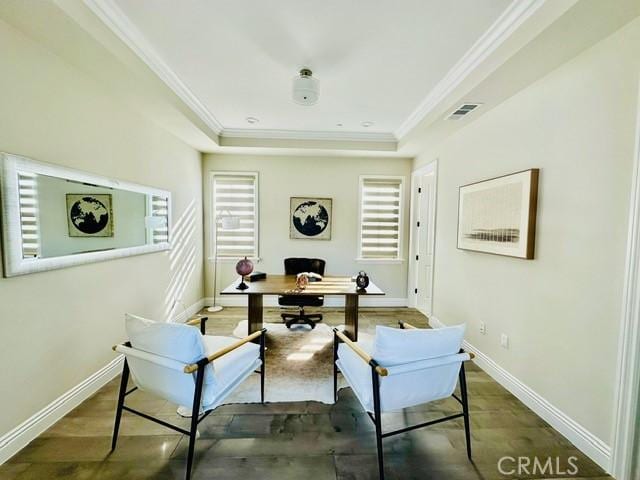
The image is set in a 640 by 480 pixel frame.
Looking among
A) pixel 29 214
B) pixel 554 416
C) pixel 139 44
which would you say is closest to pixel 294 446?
pixel 554 416

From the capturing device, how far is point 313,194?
15.4 feet

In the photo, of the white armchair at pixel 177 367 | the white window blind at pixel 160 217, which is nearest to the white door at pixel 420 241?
the white armchair at pixel 177 367

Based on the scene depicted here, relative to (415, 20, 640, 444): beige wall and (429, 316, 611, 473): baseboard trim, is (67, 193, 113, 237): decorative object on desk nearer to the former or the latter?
(415, 20, 640, 444): beige wall

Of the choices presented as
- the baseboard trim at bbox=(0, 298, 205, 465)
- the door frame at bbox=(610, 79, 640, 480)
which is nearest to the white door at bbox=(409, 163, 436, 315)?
the door frame at bbox=(610, 79, 640, 480)

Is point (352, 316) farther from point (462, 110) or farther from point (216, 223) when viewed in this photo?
point (216, 223)

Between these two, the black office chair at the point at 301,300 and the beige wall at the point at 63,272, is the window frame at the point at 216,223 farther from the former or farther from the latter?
the beige wall at the point at 63,272

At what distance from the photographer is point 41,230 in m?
1.86

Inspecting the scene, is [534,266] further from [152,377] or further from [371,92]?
[152,377]

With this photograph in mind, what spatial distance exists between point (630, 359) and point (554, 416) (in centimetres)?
77

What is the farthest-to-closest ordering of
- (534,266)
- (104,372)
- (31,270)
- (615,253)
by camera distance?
(104,372) → (534,266) → (31,270) → (615,253)

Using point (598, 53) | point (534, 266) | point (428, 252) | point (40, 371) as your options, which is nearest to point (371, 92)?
point (598, 53)

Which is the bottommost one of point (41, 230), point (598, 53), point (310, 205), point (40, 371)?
point (40, 371)

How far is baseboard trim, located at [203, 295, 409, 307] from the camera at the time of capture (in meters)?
4.71

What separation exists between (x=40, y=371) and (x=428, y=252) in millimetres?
4445
